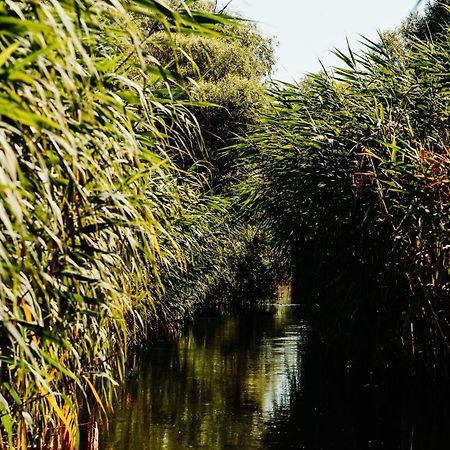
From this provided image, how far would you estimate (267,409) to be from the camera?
802cm

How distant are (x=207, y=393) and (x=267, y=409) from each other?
1098 mm

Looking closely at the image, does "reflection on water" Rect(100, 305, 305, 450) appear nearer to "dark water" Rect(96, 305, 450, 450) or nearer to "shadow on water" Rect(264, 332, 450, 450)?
"dark water" Rect(96, 305, 450, 450)

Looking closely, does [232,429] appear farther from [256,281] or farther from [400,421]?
[256,281]

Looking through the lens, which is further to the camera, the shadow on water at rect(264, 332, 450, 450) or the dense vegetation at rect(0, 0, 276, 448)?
the shadow on water at rect(264, 332, 450, 450)

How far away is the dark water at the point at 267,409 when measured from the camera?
669 centimetres

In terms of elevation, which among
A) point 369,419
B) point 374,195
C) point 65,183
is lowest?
point 369,419

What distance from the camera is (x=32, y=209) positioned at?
3008 millimetres

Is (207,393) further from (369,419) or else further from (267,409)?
(369,419)

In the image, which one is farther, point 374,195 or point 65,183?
point 374,195

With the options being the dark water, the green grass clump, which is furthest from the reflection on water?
the green grass clump

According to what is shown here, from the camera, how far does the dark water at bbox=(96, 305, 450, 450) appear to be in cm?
669

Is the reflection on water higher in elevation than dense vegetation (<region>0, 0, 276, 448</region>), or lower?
lower

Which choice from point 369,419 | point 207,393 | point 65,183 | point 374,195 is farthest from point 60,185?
point 207,393

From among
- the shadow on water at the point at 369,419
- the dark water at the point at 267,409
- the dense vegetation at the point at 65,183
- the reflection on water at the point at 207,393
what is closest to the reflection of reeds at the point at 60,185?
the dense vegetation at the point at 65,183
